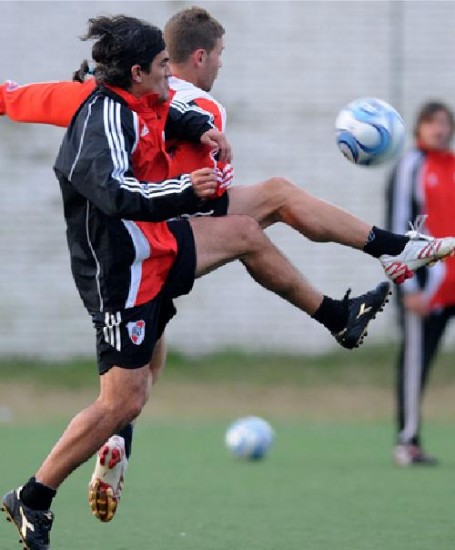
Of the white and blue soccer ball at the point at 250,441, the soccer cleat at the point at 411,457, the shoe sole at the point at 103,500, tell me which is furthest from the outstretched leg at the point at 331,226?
the white and blue soccer ball at the point at 250,441

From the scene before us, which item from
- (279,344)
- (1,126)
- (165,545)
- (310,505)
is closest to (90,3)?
(1,126)

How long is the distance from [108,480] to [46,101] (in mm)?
1682

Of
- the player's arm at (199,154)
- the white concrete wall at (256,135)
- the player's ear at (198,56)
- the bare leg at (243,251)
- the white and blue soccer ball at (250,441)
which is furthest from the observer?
the white concrete wall at (256,135)

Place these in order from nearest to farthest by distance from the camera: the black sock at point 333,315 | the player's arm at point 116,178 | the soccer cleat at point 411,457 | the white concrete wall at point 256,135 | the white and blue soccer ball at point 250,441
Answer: the player's arm at point 116,178, the black sock at point 333,315, the soccer cleat at point 411,457, the white and blue soccer ball at point 250,441, the white concrete wall at point 256,135

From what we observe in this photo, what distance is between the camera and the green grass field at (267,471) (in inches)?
263

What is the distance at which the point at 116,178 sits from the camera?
18.4 ft

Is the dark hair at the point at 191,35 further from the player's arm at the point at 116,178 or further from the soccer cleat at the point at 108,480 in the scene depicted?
the soccer cleat at the point at 108,480

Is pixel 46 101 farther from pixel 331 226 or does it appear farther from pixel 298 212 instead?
pixel 331 226

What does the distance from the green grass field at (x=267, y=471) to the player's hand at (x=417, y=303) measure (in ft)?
3.27

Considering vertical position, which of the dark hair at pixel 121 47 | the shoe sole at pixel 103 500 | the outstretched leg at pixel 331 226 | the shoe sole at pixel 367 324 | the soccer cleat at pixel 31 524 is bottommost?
the shoe sole at pixel 103 500

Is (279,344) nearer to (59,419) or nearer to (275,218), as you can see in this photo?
(59,419)

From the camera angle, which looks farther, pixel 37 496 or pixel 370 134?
pixel 370 134

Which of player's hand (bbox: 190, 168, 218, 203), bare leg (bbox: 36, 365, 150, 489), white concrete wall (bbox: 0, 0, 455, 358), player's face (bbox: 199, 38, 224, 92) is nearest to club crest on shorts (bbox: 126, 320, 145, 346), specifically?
bare leg (bbox: 36, 365, 150, 489)

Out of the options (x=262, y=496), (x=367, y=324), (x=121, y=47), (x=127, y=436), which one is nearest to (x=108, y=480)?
(x=127, y=436)
